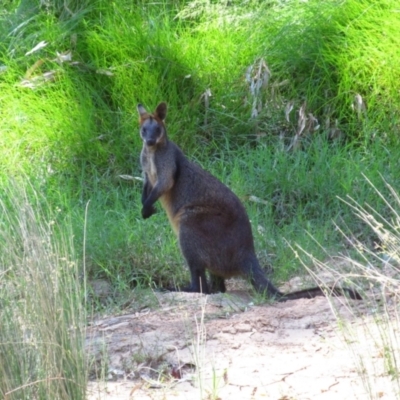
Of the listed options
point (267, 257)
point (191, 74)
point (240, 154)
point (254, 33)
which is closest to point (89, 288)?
point (267, 257)

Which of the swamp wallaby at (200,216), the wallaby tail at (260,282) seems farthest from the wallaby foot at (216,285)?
the wallaby tail at (260,282)

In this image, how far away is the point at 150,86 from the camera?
340 inches

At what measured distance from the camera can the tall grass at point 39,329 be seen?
145 inches

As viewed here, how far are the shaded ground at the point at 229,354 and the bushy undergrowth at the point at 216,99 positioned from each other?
1779 mm

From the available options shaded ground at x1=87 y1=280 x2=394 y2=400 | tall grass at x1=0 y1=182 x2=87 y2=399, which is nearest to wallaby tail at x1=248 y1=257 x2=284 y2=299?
shaded ground at x1=87 y1=280 x2=394 y2=400

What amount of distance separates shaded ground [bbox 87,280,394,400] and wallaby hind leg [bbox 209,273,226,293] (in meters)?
0.65

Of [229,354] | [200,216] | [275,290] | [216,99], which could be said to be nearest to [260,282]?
[275,290]

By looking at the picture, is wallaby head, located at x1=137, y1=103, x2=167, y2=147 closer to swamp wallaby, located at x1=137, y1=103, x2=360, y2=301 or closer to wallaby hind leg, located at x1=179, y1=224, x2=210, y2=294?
swamp wallaby, located at x1=137, y1=103, x2=360, y2=301

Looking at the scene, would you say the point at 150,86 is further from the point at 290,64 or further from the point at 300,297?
the point at 300,297

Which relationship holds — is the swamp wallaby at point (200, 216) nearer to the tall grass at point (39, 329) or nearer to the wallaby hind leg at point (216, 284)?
the wallaby hind leg at point (216, 284)

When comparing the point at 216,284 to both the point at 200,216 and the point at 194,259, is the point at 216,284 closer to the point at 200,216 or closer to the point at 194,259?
the point at 194,259

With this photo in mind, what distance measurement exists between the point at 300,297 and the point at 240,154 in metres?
2.64

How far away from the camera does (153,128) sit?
6652 mm

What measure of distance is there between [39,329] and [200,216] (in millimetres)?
2767
